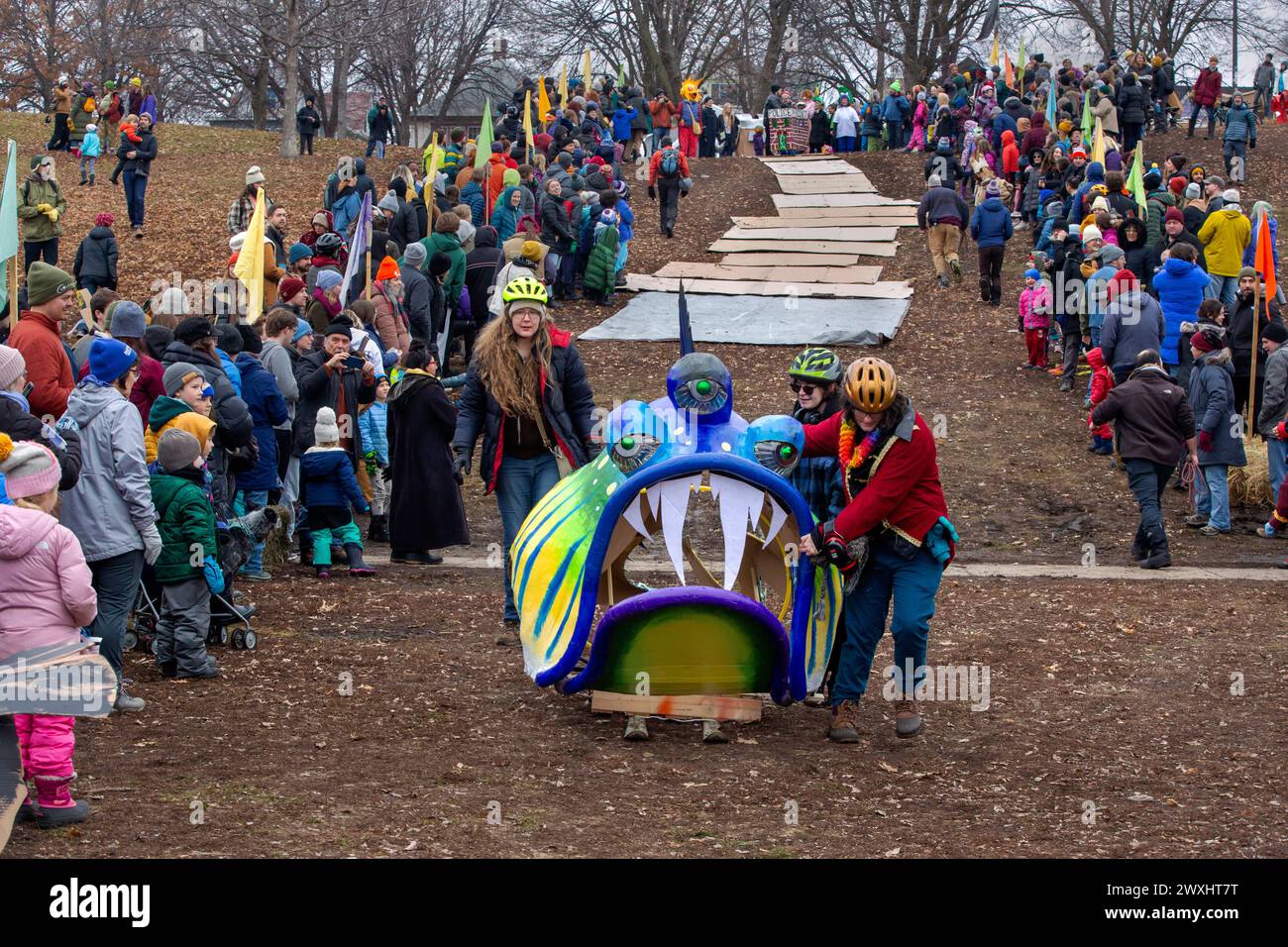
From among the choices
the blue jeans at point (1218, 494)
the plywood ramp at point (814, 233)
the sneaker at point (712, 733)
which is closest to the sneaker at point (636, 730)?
the sneaker at point (712, 733)

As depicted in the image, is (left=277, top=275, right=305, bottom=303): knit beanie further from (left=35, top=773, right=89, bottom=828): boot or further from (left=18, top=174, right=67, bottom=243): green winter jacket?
(left=18, top=174, right=67, bottom=243): green winter jacket

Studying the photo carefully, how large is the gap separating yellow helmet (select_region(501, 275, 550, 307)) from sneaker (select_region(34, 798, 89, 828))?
153 inches

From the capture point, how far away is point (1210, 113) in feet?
111

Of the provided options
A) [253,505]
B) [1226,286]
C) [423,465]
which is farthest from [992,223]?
[253,505]

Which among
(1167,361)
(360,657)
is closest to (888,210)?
(1167,361)

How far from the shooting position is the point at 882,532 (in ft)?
25.2

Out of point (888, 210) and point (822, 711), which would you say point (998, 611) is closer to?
point (822, 711)

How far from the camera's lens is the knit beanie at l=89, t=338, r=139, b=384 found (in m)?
8.10

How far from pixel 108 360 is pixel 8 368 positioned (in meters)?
0.52

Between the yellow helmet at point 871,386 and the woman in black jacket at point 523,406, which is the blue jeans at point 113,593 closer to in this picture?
the woman in black jacket at point 523,406

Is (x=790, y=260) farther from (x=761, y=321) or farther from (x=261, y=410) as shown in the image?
(x=261, y=410)

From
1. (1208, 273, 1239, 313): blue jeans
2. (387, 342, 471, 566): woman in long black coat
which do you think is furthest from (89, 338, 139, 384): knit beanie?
(1208, 273, 1239, 313): blue jeans

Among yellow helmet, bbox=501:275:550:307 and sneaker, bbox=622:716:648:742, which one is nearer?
sneaker, bbox=622:716:648:742

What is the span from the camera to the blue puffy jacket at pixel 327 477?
11359 millimetres
